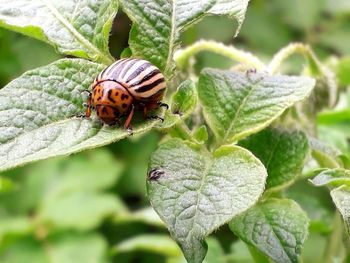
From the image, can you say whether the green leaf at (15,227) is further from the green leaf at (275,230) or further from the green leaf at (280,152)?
the green leaf at (275,230)

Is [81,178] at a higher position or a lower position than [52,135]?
lower

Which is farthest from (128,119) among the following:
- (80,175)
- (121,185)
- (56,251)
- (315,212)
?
(121,185)

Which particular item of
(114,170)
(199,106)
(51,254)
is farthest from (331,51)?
(199,106)

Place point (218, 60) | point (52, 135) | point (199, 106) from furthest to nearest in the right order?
point (218, 60) < point (199, 106) < point (52, 135)

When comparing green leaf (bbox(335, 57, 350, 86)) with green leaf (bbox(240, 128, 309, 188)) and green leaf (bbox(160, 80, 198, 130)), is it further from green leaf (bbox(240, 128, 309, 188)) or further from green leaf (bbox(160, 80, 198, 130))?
green leaf (bbox(160, 80, 198, 130))

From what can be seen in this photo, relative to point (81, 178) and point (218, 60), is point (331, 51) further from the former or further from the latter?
point (81, 178)

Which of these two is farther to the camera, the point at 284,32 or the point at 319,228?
the point at 284,32
